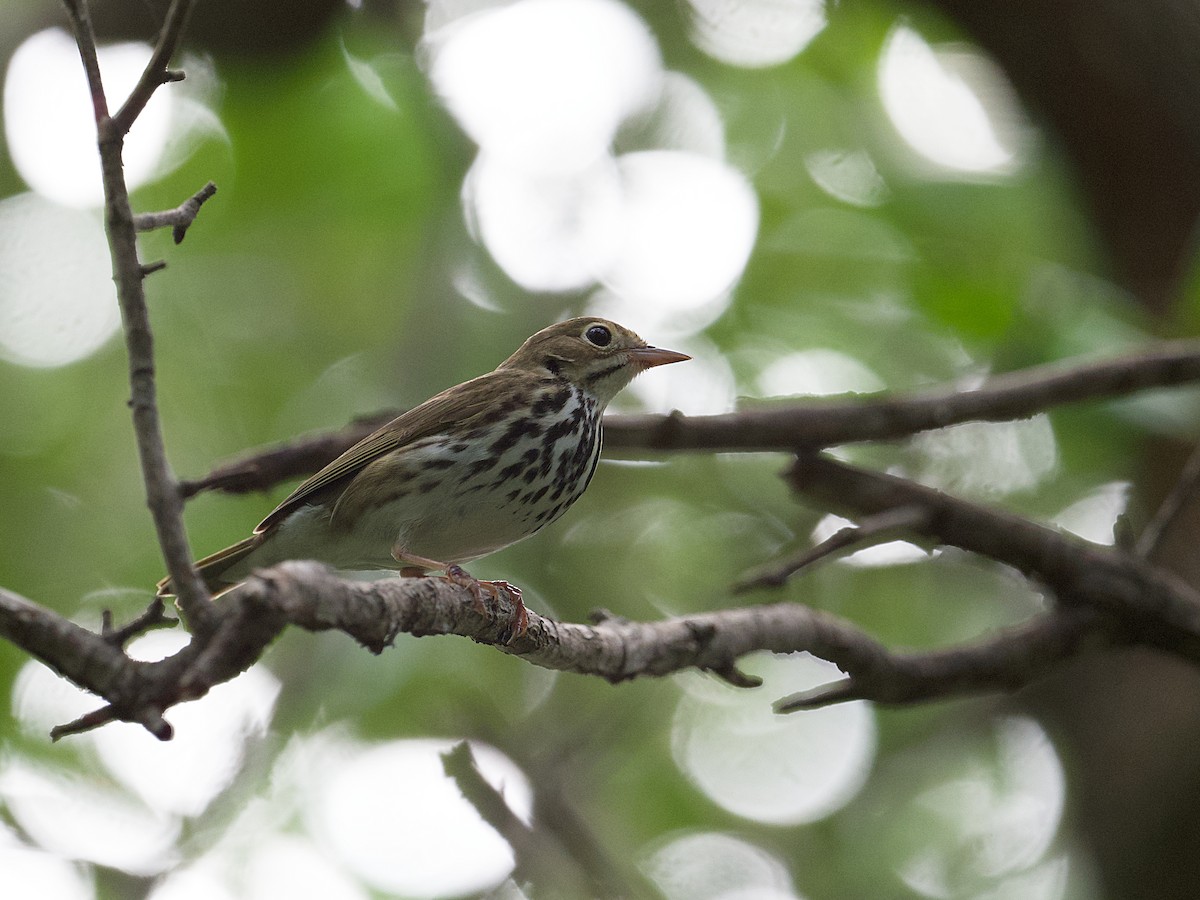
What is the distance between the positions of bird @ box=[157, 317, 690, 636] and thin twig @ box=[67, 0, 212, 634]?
7.66 ft

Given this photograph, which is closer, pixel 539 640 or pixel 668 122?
pixel 539 640

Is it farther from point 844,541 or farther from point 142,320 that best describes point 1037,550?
point 142,320

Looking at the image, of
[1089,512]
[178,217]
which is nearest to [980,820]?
[1089,512]

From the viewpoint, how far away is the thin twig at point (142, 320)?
1882 mm

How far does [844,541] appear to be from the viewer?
383 cm

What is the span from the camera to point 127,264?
1993 mm

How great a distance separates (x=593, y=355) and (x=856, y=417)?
1.33 meters

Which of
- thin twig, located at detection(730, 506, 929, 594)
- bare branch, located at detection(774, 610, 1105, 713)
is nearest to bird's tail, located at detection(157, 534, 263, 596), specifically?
thin twig, located at detection(730, 506, 929, 594)

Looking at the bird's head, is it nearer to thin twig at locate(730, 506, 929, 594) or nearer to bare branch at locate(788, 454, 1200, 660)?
bare branch at locate(788, 454, 1200, 660)

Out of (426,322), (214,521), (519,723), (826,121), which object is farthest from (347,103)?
(519,723)

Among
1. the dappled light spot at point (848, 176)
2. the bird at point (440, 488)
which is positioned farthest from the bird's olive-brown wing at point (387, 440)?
the dappled light spot at point (848, 176)

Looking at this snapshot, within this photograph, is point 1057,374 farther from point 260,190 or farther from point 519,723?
point 260,190

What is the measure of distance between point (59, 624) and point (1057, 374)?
399cm

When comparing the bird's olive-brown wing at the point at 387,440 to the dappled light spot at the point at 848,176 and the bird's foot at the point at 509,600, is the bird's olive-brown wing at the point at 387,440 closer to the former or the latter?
the bird's foot at the point at 509,600
